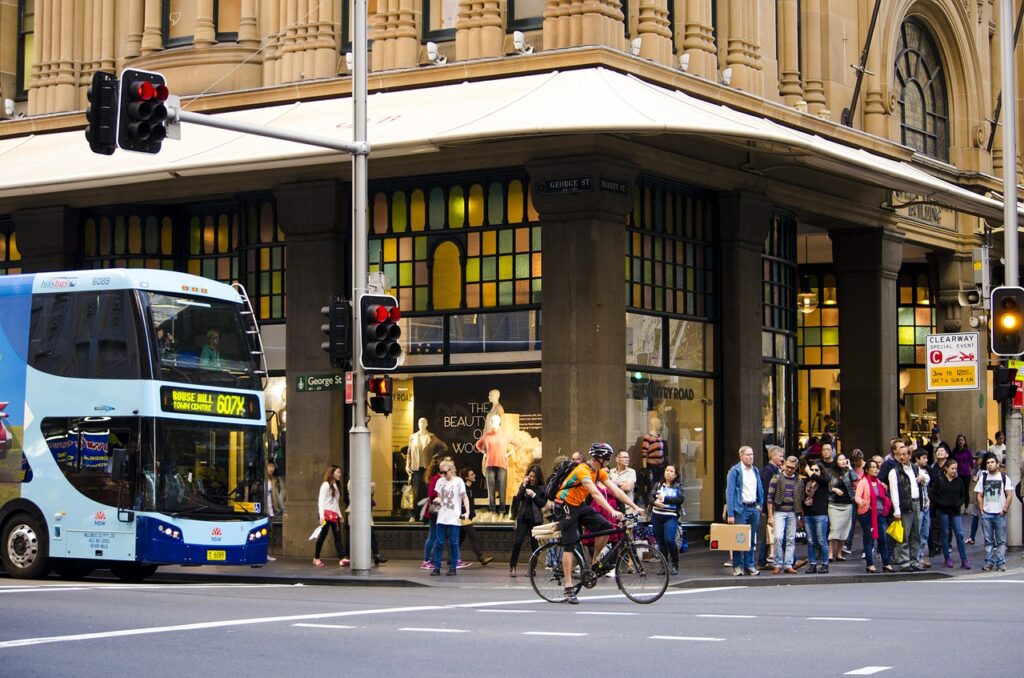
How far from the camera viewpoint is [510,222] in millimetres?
26906

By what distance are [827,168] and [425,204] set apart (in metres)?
6.69

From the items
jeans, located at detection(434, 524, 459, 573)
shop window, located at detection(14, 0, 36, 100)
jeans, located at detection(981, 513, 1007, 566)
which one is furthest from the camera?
shop window, located at detection(14, 0, 36, 100)

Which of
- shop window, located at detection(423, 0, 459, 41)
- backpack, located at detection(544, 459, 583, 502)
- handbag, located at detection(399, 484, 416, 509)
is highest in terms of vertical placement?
shop window, located at detection(423, 0, 459, 41)

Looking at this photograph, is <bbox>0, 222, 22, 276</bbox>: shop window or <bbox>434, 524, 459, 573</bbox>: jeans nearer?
<bbox>434, 524, 459, 573</bbox>: jeans

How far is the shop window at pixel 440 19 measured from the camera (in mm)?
27250

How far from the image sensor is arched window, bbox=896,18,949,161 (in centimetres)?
3597

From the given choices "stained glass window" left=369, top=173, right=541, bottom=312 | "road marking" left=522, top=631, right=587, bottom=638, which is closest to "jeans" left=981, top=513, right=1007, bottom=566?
"stained glass window" left=369, top=173, right=541, bottom=312

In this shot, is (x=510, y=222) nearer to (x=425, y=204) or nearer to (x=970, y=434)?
(x=425, y=204)

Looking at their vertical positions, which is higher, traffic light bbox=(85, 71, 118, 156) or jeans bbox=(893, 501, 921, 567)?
traffic light bbox=(85, 71, 118, 156)

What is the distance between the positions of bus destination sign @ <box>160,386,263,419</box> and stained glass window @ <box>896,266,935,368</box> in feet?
69.5

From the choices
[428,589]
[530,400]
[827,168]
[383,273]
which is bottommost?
[428,589]

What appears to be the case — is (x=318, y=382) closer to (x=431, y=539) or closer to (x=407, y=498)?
(x=407, y=498)

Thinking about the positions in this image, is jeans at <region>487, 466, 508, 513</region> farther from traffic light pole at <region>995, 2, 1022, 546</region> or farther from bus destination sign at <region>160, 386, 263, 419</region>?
traffic light pole at <region>995, 2, 1022, 546</region>

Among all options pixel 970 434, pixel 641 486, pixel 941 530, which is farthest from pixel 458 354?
pixel 970 434
